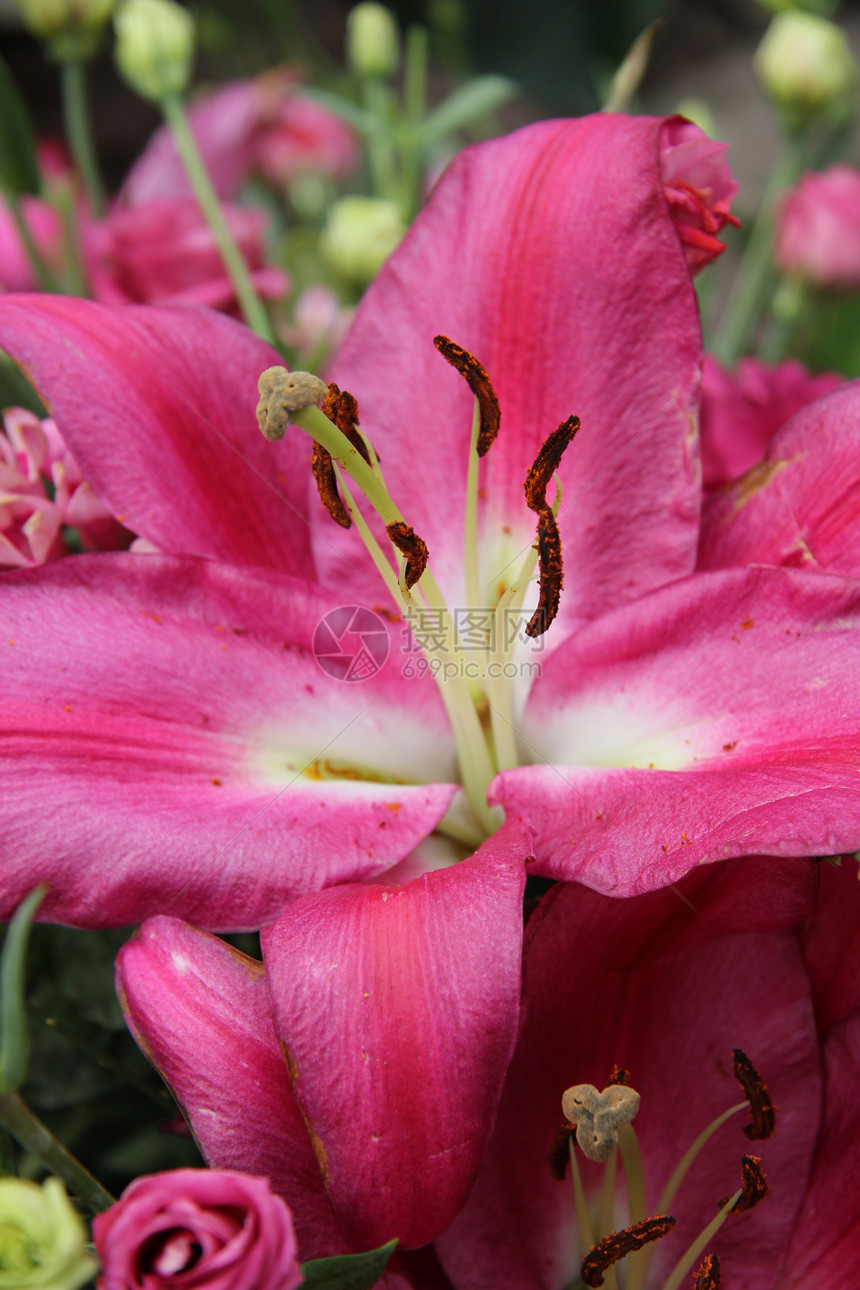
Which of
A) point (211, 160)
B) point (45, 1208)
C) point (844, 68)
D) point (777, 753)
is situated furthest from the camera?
point (211, 160)

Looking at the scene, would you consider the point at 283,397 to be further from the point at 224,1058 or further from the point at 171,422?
the point at 224,1058

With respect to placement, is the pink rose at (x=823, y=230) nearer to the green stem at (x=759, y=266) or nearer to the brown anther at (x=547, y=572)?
the green stem at (x=759, y=266)

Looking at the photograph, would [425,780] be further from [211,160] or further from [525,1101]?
[211,160]

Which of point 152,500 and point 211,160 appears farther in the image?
point 211,160

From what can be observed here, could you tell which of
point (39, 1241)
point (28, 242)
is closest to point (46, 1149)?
point (39, 1241)

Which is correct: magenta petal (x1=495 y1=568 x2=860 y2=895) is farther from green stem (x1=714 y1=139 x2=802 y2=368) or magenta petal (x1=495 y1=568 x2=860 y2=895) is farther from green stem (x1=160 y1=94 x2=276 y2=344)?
green stem (x1=714 y1=139 x2=802 y2=368)

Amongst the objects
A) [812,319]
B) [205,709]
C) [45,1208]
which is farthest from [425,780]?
[812,319]
